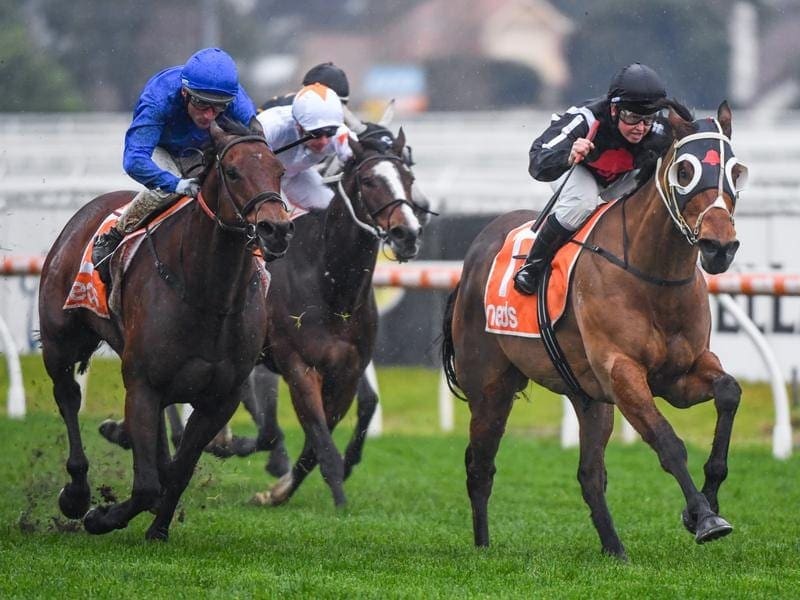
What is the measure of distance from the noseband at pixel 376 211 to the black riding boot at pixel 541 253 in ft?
3.80

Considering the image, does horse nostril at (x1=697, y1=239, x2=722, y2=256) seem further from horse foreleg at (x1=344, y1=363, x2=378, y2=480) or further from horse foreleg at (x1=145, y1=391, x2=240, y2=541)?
horse foreleg at (x1=344, y1=363, x2=378, y2=480)

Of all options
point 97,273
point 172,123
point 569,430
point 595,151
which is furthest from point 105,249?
point 569,430

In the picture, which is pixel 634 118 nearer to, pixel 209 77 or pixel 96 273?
pixel 209 77

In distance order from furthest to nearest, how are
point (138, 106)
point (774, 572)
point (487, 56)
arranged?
point (487, 56) → point (138, 106) → point (774, 572)

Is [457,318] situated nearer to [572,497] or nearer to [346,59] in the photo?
[572,497]

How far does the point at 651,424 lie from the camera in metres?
6.07

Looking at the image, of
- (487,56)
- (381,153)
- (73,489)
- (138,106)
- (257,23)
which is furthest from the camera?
(257,23)

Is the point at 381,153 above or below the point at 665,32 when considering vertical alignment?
above

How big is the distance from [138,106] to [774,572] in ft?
10.7

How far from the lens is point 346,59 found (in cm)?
3528

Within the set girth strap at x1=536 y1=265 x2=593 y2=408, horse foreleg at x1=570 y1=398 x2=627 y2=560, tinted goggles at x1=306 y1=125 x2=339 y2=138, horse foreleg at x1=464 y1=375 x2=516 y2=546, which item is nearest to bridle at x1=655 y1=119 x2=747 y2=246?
girth strap at x1=536 y1=265 x2=593 y2=408

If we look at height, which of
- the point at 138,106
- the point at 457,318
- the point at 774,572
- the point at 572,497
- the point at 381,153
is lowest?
the point at 572,497

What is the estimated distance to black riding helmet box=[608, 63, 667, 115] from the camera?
6246 millimetres

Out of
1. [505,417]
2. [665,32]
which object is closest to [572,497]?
[505,417]
